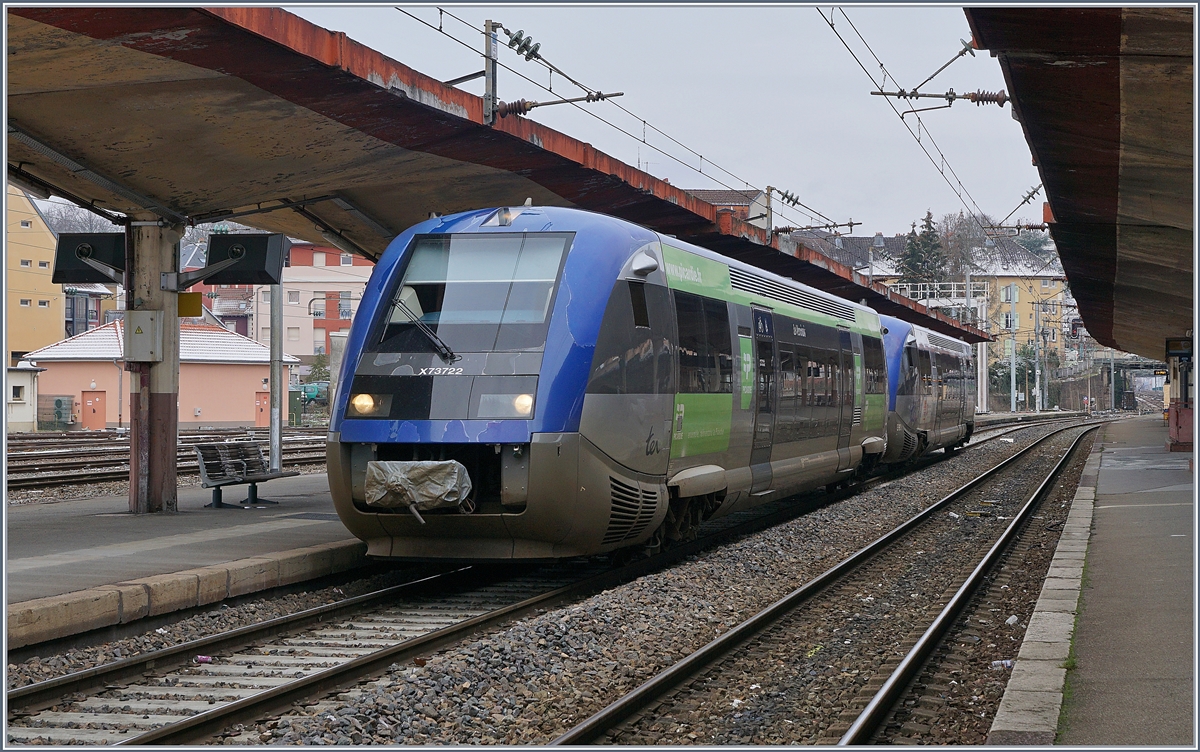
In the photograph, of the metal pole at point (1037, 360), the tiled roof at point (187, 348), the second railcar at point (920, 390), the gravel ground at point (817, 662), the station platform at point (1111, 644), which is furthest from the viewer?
the metal pole at point (1037, 360)

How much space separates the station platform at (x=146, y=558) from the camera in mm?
7746

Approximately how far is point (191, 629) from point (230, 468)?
625 centimetres

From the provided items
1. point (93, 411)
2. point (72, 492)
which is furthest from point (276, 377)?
point (93, 411)

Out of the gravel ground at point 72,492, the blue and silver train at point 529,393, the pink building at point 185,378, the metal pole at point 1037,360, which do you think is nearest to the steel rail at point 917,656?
the blue and silver train at point 529,393

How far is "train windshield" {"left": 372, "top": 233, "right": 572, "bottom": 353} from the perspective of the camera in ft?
30.7

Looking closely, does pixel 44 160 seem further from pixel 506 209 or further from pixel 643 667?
pixel 643 667

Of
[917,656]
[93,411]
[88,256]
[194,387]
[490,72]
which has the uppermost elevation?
[490,72]

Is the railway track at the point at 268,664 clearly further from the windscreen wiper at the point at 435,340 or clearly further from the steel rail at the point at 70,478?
the steel rail at the point at 70,478

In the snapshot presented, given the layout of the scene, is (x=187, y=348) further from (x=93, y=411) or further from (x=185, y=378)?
(x=93, y=411)

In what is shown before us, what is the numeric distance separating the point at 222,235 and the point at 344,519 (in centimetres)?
556

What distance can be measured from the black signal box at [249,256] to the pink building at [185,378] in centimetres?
3854

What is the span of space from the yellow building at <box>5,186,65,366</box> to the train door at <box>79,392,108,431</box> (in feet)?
39.9

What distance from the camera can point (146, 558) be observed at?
31.6 ft

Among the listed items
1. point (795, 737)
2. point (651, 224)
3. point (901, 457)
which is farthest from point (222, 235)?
point (901, 457)
